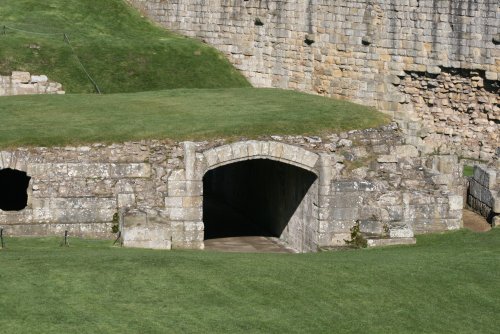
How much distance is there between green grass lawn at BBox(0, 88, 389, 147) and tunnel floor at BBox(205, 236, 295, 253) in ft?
8.20

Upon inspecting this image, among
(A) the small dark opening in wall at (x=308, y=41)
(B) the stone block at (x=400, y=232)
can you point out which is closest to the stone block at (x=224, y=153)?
(B) the stone block at (x=400, y=232)

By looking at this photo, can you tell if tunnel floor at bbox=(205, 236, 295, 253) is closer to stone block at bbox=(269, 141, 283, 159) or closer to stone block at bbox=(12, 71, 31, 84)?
stone block at bbox=(269, 141, 283, 159)

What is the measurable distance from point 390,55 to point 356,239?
13338 mm

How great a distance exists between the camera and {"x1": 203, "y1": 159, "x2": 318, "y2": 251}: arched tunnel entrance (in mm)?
→ 27359

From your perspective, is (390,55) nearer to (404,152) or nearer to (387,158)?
(404,152)

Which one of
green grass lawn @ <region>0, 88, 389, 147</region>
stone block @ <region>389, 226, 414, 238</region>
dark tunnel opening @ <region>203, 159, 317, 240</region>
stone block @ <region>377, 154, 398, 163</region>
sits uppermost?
green grass lawn @ <region>0, 88, 389, 147</region>

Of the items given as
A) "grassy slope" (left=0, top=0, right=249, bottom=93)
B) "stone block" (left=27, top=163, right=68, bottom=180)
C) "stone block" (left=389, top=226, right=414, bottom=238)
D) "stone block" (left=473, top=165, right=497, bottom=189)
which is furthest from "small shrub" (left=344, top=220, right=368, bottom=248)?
"grassy slope" (left=0, top=0, right=249, bottom=93)

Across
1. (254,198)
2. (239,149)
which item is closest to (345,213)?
(239,149)

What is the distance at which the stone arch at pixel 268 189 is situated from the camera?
2611cm

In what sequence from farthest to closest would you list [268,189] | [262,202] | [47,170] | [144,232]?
[262,202], [268,189], [47,170], [144,232]

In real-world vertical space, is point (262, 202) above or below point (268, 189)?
below

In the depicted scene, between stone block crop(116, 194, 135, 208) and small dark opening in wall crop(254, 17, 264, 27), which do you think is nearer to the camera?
stone block crop(116, 194, 135, 208)

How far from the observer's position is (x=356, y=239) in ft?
85.4

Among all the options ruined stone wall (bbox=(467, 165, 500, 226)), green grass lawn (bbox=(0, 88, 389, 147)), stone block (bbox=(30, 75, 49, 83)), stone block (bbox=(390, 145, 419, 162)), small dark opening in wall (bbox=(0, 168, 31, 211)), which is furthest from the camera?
stone block (bbox=(30, 75, 49, 83))
